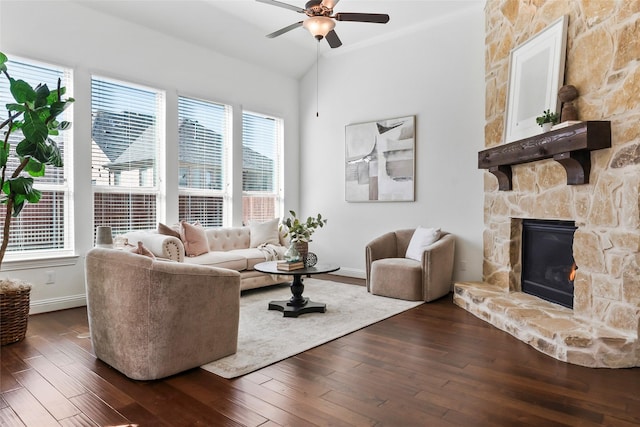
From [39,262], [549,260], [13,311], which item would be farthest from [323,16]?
[39,262]

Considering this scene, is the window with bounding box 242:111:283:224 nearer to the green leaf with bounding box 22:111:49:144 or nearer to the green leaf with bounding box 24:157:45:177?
the green leaf with bounding box 24:157:45:177

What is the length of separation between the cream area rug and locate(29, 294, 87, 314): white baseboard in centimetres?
182

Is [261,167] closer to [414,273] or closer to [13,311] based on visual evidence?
[414,273]

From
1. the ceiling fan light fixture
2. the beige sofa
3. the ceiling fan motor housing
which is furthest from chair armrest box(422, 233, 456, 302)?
the ceiling fan motor housing

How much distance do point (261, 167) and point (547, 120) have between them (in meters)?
4.33

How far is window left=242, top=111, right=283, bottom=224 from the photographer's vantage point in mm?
6438

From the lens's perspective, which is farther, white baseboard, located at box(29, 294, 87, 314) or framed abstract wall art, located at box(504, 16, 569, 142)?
white baseboard, located at box(29, 294, 87, 314)

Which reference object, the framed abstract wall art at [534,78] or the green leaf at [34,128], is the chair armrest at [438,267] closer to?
the framed abstract wall art at [534,78]

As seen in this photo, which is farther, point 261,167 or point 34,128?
point 261,167

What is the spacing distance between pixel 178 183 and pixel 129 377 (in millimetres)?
3336

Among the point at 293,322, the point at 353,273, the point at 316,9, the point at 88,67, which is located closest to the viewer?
the point at 316,9

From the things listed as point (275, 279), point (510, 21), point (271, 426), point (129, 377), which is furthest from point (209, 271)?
point (510, 21)

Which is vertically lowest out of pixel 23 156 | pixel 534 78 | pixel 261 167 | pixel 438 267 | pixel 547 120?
pixel 438 267

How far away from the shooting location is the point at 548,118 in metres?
3.54
